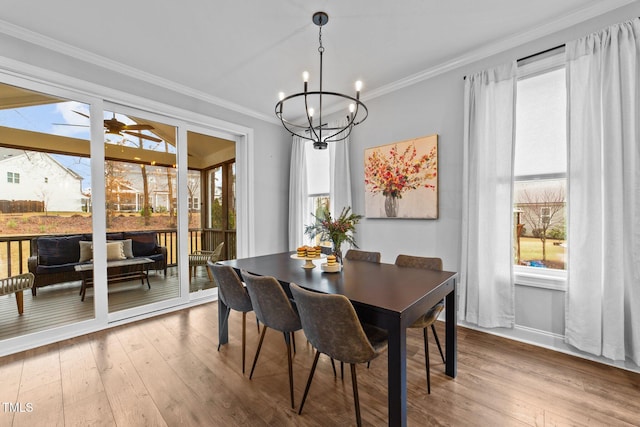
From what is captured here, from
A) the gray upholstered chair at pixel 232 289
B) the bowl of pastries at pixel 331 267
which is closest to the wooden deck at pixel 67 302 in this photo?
the gray upholstered chair at pixel 232 289

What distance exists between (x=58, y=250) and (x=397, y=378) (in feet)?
12.2

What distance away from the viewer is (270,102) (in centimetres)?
399

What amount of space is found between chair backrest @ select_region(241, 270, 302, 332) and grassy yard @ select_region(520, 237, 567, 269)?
2406mm

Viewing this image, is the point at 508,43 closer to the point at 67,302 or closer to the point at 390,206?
the point at 390,206

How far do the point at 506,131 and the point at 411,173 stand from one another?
1.04 metres

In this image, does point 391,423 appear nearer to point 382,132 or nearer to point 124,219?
point 382,132

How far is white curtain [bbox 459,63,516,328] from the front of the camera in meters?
2.60

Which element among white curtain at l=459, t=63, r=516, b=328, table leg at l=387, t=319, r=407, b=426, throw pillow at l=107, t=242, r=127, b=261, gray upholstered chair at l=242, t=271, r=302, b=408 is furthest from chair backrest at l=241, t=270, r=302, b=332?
throw pillow at l=107, t=242, r=127, b=261

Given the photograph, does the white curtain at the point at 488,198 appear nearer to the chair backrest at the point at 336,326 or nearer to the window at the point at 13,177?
the chair backrest at the point at 336,326

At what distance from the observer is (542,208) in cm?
258

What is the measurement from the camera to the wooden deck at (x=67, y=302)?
8.63 feet

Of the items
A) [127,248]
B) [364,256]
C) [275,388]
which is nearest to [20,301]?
[127,248]

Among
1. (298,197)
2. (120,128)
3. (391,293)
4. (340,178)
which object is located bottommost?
(391,293)

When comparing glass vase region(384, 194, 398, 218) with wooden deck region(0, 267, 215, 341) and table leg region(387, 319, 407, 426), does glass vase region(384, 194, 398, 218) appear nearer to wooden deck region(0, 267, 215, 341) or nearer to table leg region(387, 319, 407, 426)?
table leg region(387, 319, 407, 426)
